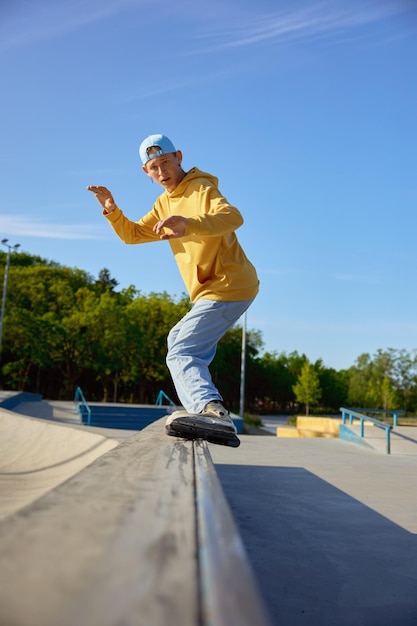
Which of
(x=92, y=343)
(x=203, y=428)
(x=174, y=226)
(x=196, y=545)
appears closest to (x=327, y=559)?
(x=203, y=428)

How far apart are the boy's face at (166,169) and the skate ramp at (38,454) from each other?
2.24 m

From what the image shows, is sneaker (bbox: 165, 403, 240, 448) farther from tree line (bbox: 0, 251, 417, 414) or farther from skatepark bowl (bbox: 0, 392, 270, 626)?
tree line (bbox: 0, 251, 417, 414)

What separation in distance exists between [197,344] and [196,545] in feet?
8.31

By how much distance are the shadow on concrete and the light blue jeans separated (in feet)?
2.67

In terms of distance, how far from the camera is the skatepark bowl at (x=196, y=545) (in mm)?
613

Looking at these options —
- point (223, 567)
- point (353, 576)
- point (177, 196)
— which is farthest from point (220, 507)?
point (177, 196)

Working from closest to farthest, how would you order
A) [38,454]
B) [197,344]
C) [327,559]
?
[327,559] → [197,344] → [38,454]

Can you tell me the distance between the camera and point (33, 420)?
7.52 metres

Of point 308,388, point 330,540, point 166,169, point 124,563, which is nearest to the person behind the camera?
point 124,563

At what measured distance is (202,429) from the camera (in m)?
2.80

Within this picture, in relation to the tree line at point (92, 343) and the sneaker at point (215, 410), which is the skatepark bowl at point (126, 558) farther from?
the tree line at point (92, 343)

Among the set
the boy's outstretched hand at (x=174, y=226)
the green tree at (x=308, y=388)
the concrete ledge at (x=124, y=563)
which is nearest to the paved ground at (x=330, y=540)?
the concrete ledge at (x=124, y=563)

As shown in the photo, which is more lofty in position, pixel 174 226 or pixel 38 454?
pixel 174 226

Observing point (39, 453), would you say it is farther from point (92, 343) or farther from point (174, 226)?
point (92, 343)
